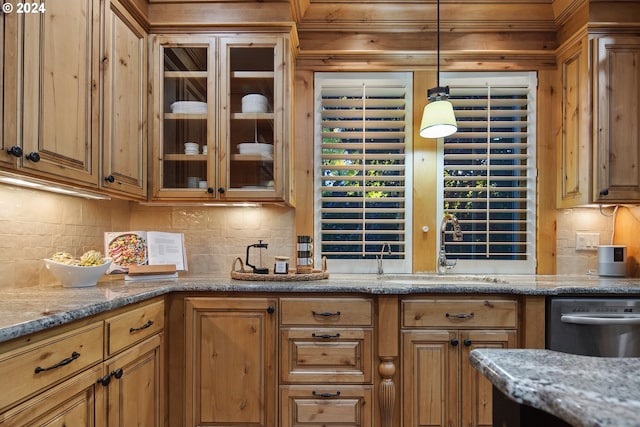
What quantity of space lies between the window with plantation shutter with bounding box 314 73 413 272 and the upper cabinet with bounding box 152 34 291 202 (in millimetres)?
423

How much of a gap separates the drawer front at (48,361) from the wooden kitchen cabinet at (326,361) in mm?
916

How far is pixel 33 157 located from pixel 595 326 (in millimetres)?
2562

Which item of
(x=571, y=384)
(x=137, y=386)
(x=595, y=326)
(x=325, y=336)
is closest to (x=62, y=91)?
(x=137, y=386)

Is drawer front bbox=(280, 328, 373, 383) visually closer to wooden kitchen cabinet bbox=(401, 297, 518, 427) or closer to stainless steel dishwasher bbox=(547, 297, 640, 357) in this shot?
wooden kitchen cabinet bbox=(401, 297, 518, 427)

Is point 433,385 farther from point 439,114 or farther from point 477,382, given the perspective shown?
point 439,114

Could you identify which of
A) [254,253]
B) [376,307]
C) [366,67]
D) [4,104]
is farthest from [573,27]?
[4,104]

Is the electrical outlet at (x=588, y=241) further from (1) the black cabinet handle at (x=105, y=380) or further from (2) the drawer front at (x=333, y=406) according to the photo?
(1) the black cabinet handle at (x=105, y=380)

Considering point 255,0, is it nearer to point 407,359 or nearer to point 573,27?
point 573,27

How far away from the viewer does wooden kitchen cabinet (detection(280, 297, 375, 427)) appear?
209cm

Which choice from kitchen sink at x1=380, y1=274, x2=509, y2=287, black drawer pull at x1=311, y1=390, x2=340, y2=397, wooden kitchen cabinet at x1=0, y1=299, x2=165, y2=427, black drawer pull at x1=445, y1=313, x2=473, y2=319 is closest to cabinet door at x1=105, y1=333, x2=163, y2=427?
wooden kitchen cabinet at x1=0, y1=299, x2=165, y2=427

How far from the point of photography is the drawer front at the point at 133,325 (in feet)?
5.16

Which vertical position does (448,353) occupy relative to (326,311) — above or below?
below

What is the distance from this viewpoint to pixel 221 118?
2430 millimetres

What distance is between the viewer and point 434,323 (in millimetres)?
2096
